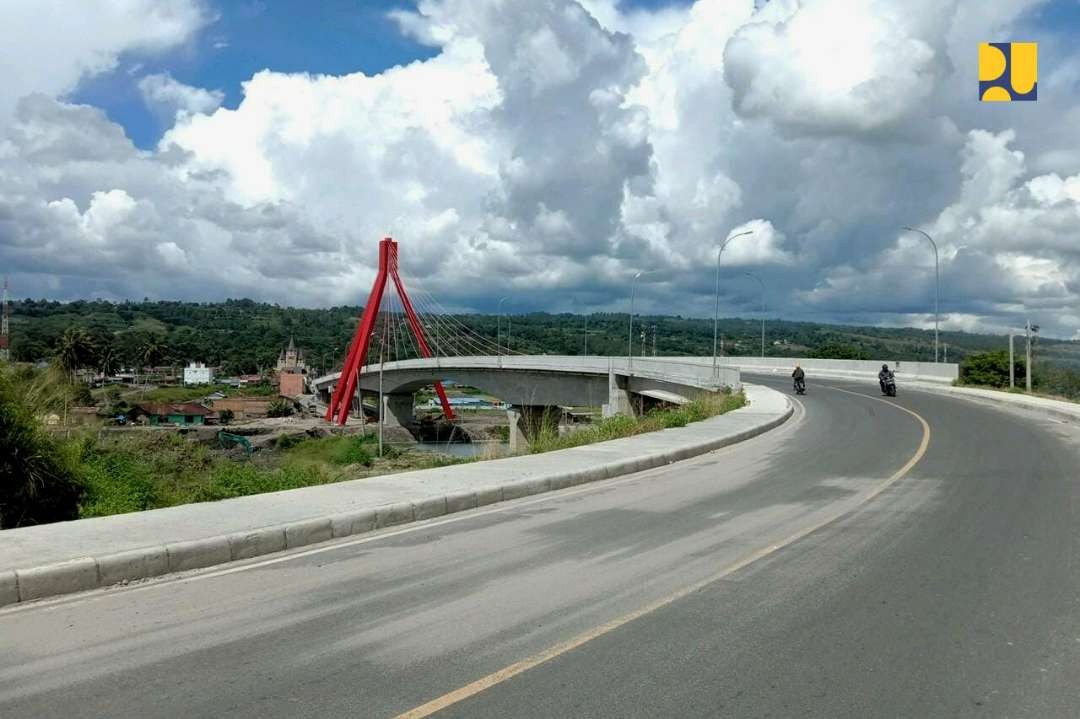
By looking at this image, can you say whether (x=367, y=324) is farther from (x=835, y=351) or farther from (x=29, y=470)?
(x=29, y=470)

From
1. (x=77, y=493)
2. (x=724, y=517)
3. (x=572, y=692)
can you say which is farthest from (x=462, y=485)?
(x=572, y=692)

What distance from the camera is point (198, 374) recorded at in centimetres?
11706

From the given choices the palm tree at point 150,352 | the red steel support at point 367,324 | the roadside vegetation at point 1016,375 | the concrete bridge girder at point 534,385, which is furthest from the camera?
the palm tree at point 150,352

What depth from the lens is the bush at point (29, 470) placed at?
9812mm

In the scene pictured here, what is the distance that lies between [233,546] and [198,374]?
382ft

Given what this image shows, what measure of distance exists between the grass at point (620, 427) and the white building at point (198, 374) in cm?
9888

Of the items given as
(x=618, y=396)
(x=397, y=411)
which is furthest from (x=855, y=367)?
(x=397, y=411)

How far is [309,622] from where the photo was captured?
612 cm

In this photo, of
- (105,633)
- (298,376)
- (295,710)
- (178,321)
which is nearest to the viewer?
(295,710)

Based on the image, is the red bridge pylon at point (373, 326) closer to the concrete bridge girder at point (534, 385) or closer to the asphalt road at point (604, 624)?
Answer: the concrete bridge girder at point (534, 385)

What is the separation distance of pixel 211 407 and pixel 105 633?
91.1m

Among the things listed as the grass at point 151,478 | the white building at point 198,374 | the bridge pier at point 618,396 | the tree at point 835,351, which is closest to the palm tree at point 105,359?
the white building at point 198,374

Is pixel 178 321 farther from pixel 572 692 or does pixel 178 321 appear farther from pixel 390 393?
pixel 572 692

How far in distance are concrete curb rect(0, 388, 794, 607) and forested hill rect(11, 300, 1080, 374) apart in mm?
53154
